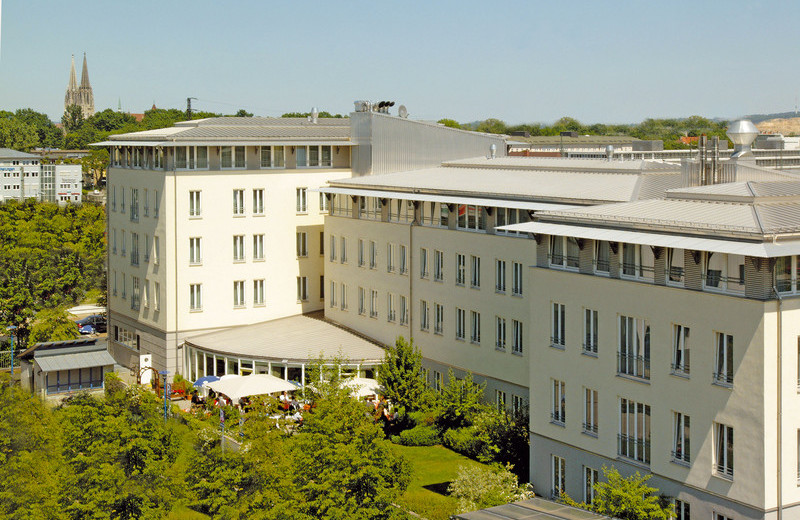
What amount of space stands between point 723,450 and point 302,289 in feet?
107

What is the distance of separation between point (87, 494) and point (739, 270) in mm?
17941

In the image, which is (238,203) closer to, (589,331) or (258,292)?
(258,292)

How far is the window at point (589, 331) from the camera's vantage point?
32250mm

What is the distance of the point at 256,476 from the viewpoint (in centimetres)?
2958

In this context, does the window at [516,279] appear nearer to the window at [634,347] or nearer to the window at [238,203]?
the window at [634,347]

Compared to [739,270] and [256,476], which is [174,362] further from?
[739,270]

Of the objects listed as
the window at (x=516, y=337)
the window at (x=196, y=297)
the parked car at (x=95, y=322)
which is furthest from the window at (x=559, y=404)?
the parked car at (x=95, y=322)

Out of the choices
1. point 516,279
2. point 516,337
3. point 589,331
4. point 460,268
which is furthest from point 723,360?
point 460,268

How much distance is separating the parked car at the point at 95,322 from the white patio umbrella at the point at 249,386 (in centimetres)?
2885

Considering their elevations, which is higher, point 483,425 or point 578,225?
point 578,225

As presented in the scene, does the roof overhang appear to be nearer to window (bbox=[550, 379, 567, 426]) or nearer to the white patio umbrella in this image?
window (bbox=[550, 379, 567, 426])

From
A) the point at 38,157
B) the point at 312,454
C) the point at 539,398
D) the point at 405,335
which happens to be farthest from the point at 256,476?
the point at 38,157

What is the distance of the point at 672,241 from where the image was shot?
29.0m

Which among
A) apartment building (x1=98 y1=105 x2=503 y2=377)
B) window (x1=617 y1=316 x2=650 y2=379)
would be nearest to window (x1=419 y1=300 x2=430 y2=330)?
apartment building (x1=98 y1=105 x2=503 y2=377)
